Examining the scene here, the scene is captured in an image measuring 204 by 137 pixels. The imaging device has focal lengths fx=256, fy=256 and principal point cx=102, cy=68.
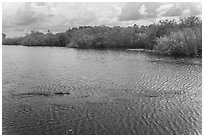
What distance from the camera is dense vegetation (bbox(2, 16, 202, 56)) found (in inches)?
2118

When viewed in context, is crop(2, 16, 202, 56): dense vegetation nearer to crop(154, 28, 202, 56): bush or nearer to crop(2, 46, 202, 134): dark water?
crop(154, 28, 202, 56): bush

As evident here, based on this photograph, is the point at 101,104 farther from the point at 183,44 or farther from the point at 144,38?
the point at 144,38

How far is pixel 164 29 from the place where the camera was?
73750 millimetres

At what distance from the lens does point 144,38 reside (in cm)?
7675

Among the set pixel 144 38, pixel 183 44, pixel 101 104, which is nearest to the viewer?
pixel 101 104

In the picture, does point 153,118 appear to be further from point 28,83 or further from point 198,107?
point 28,83

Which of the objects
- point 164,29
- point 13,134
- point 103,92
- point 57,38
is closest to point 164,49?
point 164,29

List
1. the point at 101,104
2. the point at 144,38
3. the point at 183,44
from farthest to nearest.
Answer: the point at 144,38
the point at 183,44
the point at 101,104

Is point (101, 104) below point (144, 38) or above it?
below

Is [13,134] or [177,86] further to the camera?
[177,86]

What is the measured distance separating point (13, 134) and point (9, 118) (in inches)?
94.3

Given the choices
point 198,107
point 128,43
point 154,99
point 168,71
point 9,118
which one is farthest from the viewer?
point 128,43

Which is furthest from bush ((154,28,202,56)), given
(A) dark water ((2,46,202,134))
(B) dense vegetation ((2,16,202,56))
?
(A) dark water ((2,46,202,134))

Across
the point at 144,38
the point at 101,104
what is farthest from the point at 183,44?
the point at 101,104
